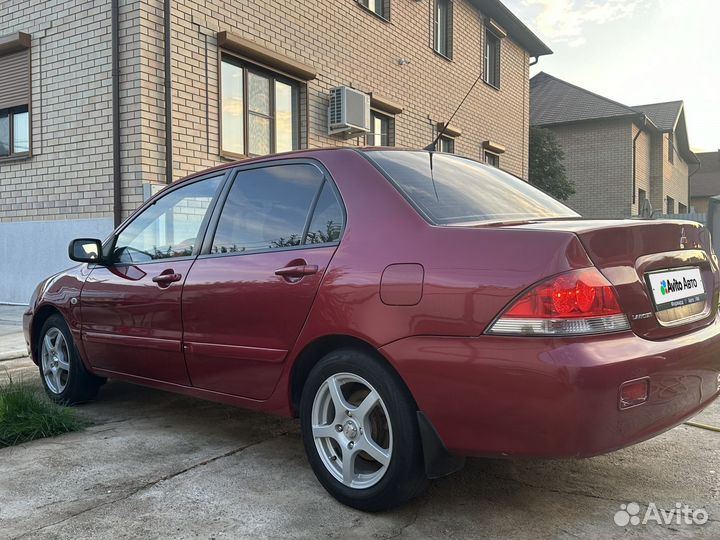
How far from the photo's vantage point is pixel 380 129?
12.7 meters

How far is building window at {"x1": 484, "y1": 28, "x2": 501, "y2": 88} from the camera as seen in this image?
57.0 ft

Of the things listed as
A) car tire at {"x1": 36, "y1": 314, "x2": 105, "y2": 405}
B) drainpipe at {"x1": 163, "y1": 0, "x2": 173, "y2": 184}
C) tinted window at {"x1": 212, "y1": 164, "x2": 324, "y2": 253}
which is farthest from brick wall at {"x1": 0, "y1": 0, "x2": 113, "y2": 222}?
tinted window at {"x1": 212, "y1": 164, "x2": 324, "y2": 253}

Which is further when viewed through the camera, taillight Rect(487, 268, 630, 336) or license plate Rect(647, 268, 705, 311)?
license plate Rect(647, 268, 705, 311)

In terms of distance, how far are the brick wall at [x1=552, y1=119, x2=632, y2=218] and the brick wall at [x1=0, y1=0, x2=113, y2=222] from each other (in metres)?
21.2

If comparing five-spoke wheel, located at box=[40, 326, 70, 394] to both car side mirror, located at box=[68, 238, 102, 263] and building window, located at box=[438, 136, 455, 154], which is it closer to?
car side mirror, located at box=[68, 238, 102, 263]

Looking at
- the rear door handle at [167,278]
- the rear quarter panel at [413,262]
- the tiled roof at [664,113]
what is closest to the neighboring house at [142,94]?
the rear door handle at [167,278]

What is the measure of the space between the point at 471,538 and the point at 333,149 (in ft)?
6.05

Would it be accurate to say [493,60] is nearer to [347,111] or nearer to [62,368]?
[347,111]

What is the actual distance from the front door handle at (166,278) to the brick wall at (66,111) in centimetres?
517

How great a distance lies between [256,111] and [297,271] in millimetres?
7165

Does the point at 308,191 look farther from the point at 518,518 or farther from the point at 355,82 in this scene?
the point at 355,82

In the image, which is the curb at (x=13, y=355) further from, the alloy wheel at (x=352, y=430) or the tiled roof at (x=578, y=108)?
the tiled roof at (x=578, y=108)

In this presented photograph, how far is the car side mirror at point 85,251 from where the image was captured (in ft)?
13.6

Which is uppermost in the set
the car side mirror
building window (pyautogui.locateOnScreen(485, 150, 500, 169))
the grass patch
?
building window (pyautogui.locateOnScreen(485, 150, 500, 169))
